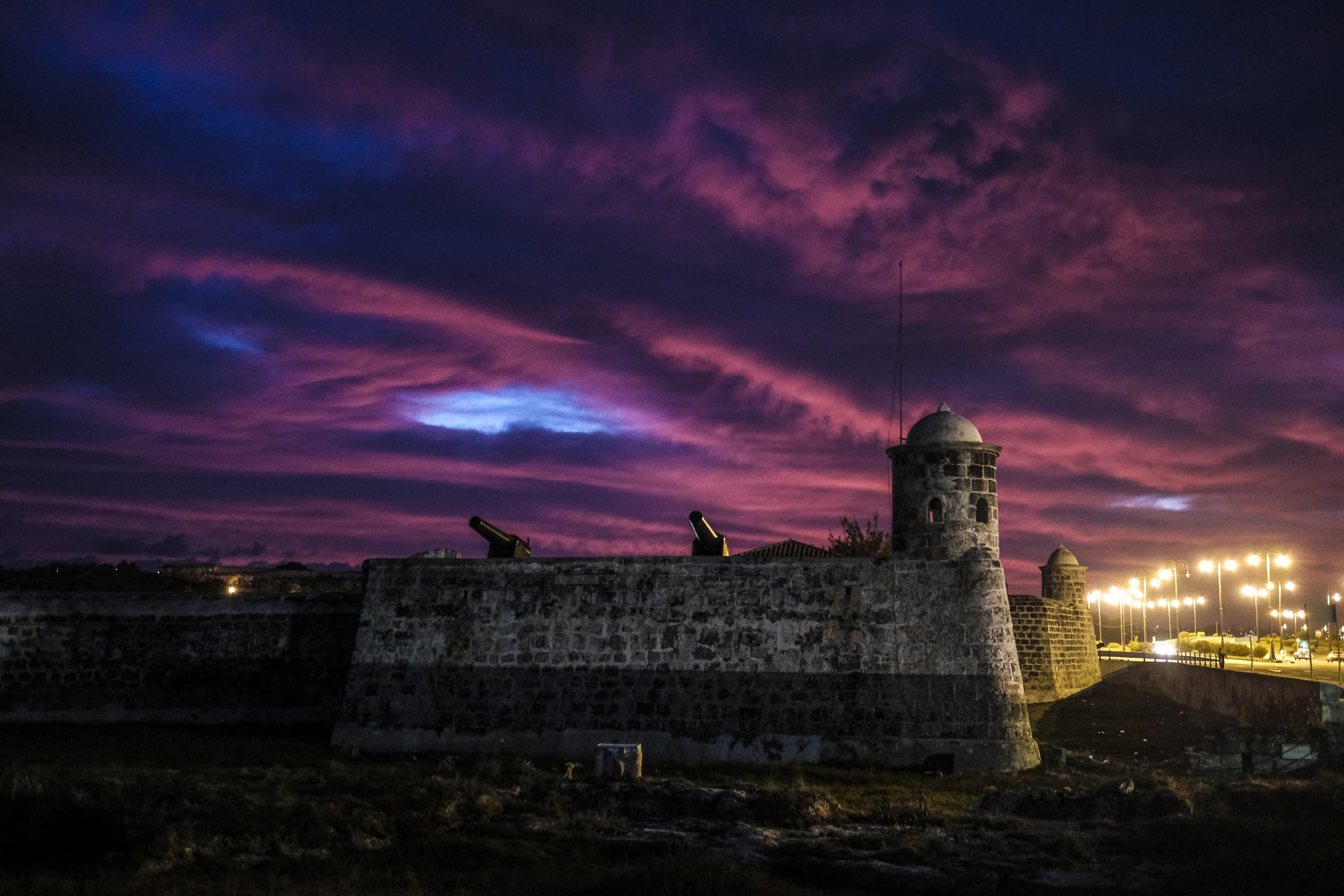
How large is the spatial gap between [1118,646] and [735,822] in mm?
66304

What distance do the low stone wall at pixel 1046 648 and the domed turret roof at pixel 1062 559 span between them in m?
8.07

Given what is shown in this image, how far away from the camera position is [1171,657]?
146ft

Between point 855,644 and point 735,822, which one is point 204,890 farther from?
point 855,644

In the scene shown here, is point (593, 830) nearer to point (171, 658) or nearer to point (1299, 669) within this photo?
point (171, 658)

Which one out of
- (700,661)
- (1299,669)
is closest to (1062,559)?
(1299,669)

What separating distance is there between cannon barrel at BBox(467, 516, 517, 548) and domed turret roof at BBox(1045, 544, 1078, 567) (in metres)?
28.1

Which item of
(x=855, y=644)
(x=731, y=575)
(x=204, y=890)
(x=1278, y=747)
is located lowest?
(x=204, y=890)

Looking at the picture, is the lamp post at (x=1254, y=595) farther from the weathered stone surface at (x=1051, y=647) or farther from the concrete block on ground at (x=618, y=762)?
the concrete block on ground at (x=618, y=762)

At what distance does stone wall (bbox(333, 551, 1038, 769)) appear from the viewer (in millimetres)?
18953

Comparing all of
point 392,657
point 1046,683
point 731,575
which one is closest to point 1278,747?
point 731,575

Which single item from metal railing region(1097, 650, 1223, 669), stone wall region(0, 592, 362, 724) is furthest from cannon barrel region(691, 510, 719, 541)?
metal railing region(1097, 650, 1223, 669)

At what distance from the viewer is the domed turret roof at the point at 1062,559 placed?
41.6m

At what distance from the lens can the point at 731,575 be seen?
20.3 m

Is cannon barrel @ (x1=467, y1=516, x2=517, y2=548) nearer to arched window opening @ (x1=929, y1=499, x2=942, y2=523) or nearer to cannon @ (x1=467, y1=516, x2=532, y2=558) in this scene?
cannon @ (x1=467, y1=516, x2=532, y2=558)
